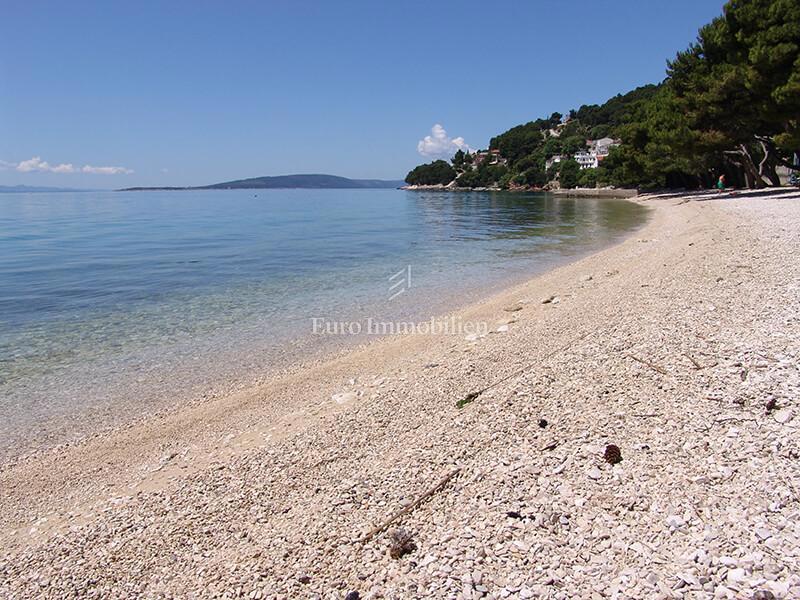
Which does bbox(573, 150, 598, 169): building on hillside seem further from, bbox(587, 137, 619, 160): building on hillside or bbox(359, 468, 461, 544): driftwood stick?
bbox(359, 468, 461, 544): driftwood stick

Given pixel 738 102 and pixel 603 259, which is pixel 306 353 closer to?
pixel 603 259

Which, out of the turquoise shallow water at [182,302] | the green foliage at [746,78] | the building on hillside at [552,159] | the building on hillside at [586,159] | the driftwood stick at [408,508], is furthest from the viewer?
the building on hillside at [552,159]

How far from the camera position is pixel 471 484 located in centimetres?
394

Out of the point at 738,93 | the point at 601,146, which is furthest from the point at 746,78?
the point at 601,146

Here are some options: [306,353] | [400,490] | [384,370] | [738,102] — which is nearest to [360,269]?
[306,353]

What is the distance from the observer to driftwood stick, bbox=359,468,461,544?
3.59 m

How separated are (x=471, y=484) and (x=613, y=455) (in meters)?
1.15

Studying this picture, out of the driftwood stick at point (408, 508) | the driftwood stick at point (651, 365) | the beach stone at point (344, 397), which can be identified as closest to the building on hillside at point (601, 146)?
the driftwood stick at point (651, 365)

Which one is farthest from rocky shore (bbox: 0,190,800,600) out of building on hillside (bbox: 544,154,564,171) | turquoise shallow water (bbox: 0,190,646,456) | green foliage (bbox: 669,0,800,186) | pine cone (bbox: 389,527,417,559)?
building on hillside (bbox: 544,154,564,171)

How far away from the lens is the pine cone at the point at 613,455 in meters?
3.87

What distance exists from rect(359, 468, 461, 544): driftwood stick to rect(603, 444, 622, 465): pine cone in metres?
1.20

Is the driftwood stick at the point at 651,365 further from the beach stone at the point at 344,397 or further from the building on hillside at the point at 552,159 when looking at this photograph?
the building on hillside at the point at 552,159

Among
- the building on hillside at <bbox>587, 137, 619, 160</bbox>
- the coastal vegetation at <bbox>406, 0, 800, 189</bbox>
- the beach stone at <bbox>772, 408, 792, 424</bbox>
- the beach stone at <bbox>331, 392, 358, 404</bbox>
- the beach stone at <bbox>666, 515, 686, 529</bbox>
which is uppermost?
the building on hillside at <bbox>587, 137, 619, 160</bbox>

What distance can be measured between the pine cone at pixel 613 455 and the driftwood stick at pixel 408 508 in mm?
1196
